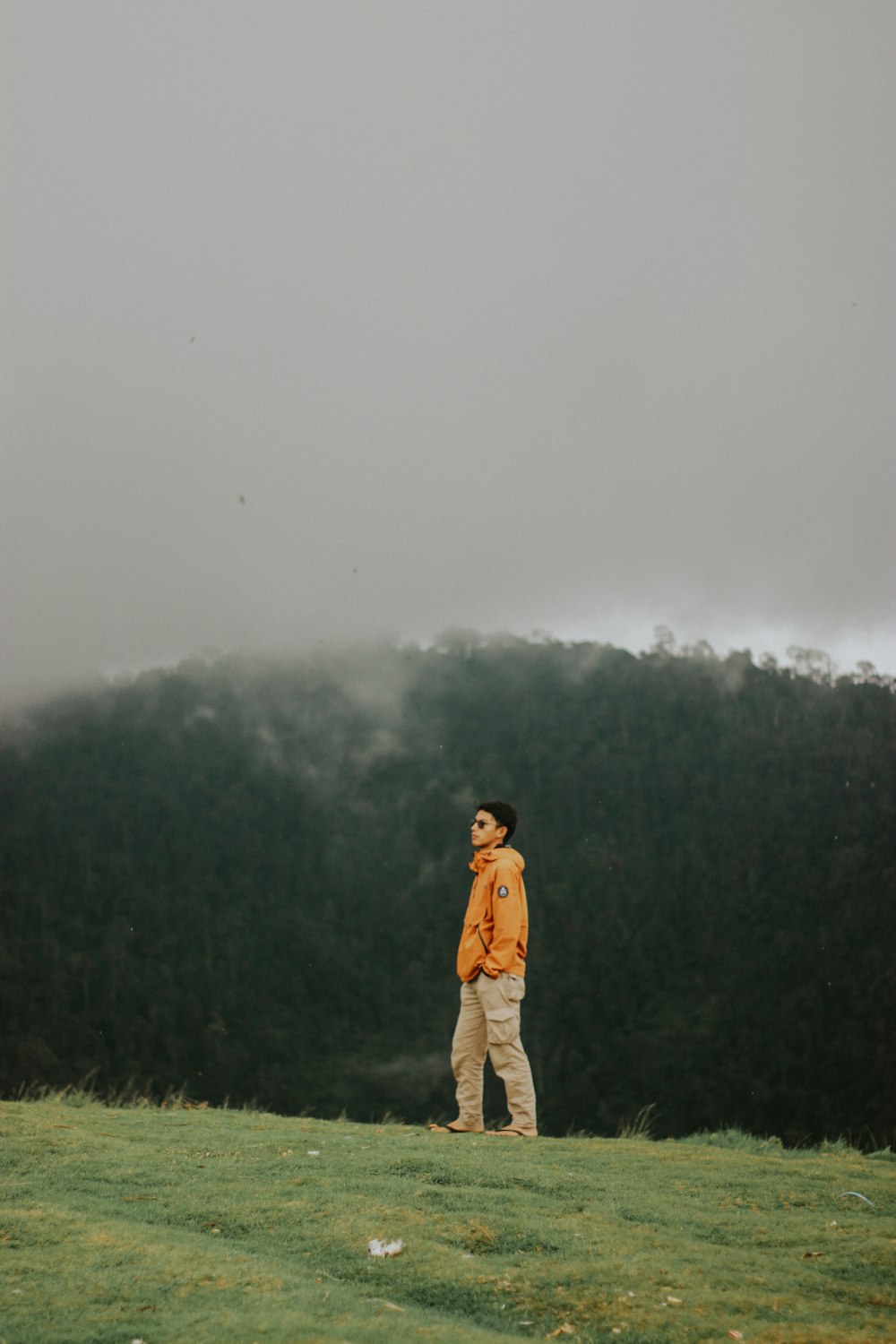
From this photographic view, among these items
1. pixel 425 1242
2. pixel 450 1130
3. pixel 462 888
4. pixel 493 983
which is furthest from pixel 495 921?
pixel 462 888

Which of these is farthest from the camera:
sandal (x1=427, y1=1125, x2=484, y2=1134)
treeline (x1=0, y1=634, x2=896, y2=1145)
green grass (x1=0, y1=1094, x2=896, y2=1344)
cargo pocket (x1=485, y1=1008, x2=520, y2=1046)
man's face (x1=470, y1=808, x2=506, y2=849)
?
treeline (x1=0, y1=634, x2=896, y2=1145)

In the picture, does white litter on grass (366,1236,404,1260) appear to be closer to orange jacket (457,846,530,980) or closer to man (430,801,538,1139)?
man (430,801,538,1139)

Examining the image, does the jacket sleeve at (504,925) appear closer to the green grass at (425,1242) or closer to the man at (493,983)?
the man at (493,983)

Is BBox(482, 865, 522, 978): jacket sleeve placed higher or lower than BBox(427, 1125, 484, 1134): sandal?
higher

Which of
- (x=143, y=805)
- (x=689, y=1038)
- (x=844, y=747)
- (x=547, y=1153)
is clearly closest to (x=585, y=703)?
(x=844, y=747)

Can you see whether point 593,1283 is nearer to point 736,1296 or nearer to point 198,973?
point 736,1296

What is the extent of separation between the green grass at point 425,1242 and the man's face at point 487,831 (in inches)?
83.2

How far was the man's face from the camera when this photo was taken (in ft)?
25.0

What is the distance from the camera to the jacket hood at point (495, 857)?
745 cm

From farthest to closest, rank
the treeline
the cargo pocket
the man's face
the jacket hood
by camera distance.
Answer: the treeline
the man's face
the jacket hood
the cargo pocket

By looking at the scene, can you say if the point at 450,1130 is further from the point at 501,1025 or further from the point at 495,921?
the point at 495,921

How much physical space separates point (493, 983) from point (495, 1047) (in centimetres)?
40

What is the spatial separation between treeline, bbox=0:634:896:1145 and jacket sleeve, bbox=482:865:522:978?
29827 millimetres

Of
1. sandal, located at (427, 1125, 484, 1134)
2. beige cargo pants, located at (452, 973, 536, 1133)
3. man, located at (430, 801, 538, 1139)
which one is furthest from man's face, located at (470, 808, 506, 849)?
sandal, located at (427, 1125, 484, 1134)
